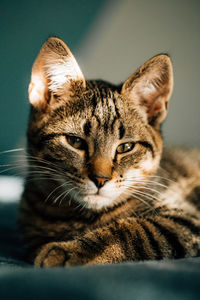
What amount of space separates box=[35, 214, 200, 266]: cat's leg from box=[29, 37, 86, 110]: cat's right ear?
475 millimetres

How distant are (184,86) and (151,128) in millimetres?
1088

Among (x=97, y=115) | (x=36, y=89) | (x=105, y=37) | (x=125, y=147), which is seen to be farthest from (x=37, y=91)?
(x=105, y=37)

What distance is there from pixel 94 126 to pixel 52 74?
25 cm

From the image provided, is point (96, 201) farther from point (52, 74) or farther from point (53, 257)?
point (52, 74)

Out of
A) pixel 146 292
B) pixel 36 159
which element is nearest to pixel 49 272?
pixel 146 292

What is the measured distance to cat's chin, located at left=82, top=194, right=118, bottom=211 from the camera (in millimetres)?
799

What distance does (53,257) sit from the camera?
683mm

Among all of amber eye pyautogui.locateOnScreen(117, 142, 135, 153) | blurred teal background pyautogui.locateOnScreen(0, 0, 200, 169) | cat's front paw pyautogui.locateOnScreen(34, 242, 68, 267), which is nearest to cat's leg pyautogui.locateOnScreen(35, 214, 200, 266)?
cat's front paw pyautogui.locateOnScreen(34, 242, 68, 267)

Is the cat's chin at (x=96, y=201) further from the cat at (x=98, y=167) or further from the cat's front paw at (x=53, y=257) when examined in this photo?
the cat's front paw at (x=53, y=257)

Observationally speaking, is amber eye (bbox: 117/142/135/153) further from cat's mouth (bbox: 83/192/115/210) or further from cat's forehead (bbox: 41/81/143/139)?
cat's mouth (bbox: 83/192/115/210)

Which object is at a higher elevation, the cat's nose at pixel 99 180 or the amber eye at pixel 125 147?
→ the amber eye at pixel 125 147

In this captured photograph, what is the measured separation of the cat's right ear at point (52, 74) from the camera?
90 centimetres

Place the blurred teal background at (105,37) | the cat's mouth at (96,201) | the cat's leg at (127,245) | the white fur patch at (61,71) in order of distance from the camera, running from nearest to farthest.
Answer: the cat's leg at (127,245)
the cat's mouth at (96,201)
the white fur patch at (61,71)
the blurred teal background at (105,37)

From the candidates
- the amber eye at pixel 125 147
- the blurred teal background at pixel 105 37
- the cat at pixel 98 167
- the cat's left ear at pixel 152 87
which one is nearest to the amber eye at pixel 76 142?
the cat at pixel 98 167
